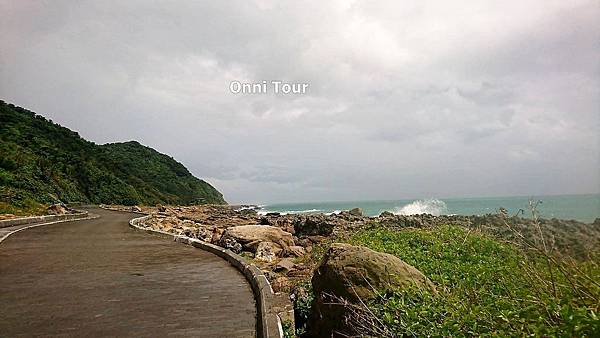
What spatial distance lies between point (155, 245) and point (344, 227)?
1066 cm

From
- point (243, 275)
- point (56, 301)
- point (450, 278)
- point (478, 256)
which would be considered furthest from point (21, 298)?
point (478, 256)

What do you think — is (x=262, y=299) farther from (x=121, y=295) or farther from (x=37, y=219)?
(x=37, y=219)

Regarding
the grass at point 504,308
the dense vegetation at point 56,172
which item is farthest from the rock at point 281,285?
the dense vegetation at point 56,172

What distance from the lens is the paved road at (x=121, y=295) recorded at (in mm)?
6094

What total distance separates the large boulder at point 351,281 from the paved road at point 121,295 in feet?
3.34

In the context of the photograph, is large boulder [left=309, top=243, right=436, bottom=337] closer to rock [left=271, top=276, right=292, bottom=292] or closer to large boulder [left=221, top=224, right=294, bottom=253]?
rock [left=271, top=276, right=292, bottom=292]

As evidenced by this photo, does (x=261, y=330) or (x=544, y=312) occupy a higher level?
(x=544, y=312)

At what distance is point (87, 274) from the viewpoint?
10.0 m

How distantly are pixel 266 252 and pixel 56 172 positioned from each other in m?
41.2

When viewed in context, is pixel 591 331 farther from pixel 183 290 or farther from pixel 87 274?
pixel 87 274

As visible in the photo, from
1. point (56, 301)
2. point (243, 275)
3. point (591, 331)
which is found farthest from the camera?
point (243, 275)

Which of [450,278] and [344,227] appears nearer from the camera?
[450,278]

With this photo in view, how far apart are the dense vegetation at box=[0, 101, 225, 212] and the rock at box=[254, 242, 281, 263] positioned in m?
19.3

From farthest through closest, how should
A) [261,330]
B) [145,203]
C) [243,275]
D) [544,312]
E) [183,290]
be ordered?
[145,203] < [243,275] < [183,290] < [261,330] < [544,312]
